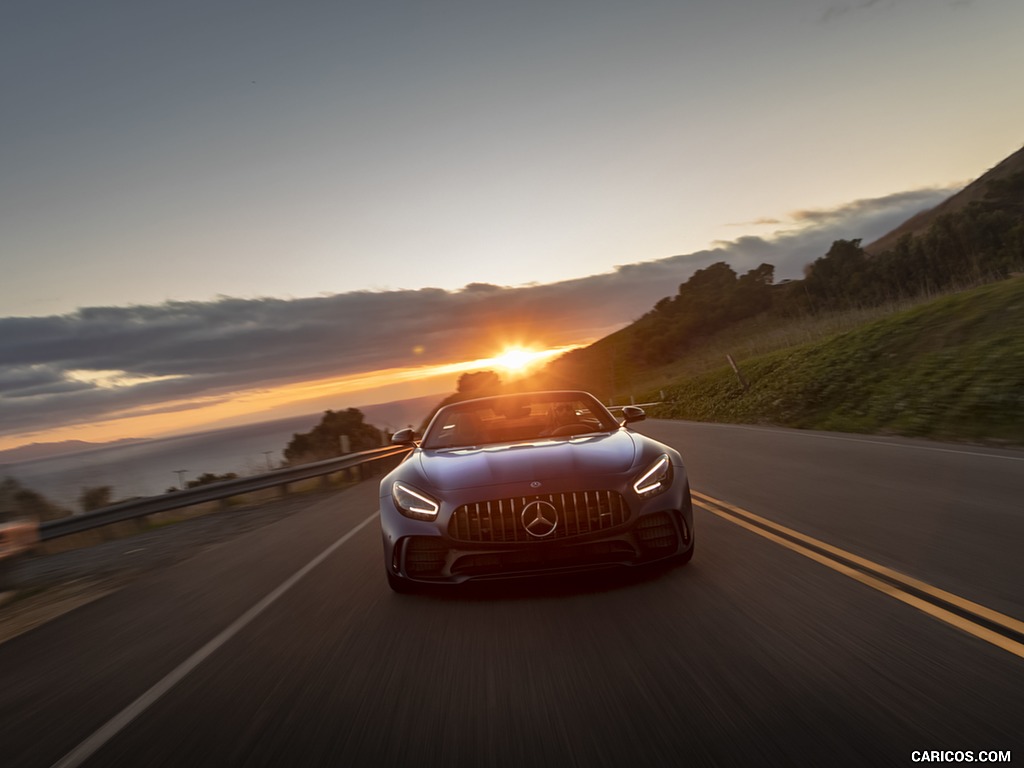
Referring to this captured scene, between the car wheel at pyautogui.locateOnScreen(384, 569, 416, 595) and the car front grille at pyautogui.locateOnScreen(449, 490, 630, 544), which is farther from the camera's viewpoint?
the car wheel at pyautogui.locateOnScreen(384, 569, 416, 595)

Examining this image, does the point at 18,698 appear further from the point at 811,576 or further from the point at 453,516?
the point at 811,576

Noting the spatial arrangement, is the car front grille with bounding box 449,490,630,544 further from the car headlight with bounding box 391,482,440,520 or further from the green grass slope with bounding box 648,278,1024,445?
the green grass slope with bounding box 648,278,1024,445

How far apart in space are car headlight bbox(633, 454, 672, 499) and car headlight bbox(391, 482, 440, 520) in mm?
1381

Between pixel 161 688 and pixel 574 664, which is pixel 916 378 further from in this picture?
→ pixel 161 688

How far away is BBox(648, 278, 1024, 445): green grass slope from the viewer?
15.5 meters

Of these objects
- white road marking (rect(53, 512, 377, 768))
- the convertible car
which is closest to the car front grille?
the convertible car

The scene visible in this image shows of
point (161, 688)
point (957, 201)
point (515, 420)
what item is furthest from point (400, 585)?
point (957, 201)

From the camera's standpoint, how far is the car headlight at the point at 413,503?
5367 mm

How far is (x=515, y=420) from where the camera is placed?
7.57 meters

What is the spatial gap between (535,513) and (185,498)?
405 inches

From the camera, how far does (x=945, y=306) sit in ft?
76.1

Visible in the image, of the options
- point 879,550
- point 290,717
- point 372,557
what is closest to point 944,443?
point 879,550

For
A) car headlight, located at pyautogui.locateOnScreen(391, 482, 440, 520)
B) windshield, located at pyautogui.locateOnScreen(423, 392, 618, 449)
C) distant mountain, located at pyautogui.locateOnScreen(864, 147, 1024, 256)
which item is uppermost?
distant mountain, located at pyautogui.locateOnScreen(864, 147, 1024, 256)

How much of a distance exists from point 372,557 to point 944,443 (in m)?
11.1
